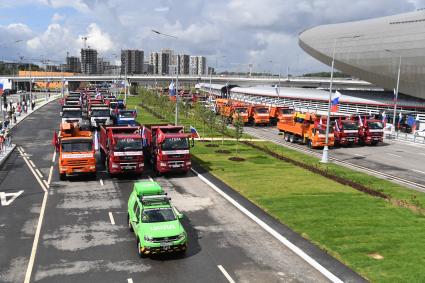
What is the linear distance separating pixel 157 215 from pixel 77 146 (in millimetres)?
12833

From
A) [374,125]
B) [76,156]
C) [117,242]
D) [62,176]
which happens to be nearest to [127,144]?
[76,156]

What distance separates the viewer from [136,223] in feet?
54.7

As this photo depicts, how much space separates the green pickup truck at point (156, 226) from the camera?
1537cm

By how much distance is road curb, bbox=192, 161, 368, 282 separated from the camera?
14688mm

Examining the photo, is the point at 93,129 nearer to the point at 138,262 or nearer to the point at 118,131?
the point at 118,131

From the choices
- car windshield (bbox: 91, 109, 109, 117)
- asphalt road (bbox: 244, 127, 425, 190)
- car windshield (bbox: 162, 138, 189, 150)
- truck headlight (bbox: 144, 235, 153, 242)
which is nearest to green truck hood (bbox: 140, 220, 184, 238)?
truck headlight (bbox: 144, 235, 153, 242)

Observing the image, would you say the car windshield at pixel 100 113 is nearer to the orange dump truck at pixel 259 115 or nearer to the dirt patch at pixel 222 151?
the dirt patch at pixel 222 151

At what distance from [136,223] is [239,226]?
16.5ft

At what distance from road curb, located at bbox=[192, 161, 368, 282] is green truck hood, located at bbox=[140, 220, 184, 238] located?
4887 mm

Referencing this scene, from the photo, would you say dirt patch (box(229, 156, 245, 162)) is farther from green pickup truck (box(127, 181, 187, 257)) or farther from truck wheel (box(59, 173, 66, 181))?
green pickup truck (box(127, 181, 187, 257))

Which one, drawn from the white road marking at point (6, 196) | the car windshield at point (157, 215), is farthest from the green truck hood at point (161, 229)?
the white road marking at point (6, 196)

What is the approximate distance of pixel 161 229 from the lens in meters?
15.6

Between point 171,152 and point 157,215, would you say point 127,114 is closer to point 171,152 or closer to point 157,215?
point 171,152

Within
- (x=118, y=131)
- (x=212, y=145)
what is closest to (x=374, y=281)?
(x=118, y=131)
